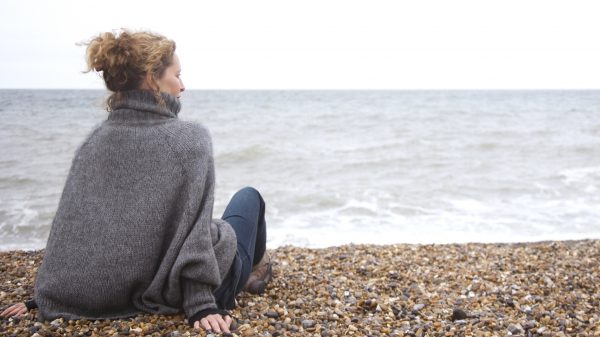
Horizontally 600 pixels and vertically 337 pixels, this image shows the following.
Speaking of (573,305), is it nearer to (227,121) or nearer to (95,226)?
(95,226)

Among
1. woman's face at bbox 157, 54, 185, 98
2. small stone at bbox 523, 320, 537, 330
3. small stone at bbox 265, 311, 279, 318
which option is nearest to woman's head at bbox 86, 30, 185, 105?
woman's face at bbox 157, 54, 185, 98

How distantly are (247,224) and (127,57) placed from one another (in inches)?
51.0

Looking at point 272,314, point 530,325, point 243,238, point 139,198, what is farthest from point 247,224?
point 530,325

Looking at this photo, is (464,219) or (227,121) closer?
(464,219)

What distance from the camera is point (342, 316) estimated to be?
135 inches

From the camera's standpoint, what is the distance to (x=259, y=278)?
3.87 m

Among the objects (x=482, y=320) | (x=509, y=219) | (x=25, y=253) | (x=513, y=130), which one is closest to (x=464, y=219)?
(x=509, y=219)

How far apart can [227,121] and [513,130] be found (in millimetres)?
12145

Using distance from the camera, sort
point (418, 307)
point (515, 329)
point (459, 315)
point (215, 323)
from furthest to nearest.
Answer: point (418, 307)
point (459, 315)
point (515, 329)
point (215, 323)

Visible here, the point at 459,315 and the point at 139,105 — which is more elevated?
the point at 139,105

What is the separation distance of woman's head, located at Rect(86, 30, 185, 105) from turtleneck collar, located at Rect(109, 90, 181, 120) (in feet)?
0.11

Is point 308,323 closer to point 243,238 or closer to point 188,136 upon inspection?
point 243,238

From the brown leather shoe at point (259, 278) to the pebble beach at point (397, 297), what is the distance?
7cm

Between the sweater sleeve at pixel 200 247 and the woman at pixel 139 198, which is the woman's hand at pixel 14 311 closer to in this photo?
the woman at pixel 139 198
